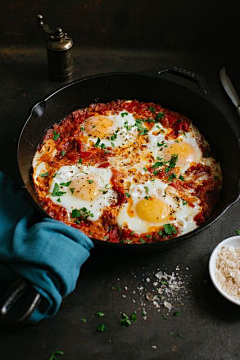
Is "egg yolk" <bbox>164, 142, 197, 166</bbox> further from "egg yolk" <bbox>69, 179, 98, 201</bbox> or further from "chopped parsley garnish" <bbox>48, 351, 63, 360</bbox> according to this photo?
"chopped parsley garnish" <bbox>48, 351, 63, 360</bbox>

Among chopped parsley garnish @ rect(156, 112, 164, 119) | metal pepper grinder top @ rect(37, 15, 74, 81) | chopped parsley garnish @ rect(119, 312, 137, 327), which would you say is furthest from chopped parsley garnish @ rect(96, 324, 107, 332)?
metal pepper grinder top @ rect(37, 15, 74, 81)

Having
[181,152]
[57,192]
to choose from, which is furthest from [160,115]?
[57,192]

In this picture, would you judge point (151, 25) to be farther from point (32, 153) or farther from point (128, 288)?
point (128, 288)

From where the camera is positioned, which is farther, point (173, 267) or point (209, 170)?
point (209, 170)

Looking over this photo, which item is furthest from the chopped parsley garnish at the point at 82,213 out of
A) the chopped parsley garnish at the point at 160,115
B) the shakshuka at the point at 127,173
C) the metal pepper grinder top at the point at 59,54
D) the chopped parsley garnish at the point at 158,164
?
the metal pepper grinder top at the point at 59,54

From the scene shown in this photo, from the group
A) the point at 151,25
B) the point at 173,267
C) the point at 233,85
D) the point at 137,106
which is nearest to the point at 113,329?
the point at 173,267

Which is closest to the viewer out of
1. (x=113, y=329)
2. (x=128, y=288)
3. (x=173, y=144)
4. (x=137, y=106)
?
(x=113, y=329)

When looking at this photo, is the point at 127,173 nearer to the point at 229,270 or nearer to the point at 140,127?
the point at 140,127
